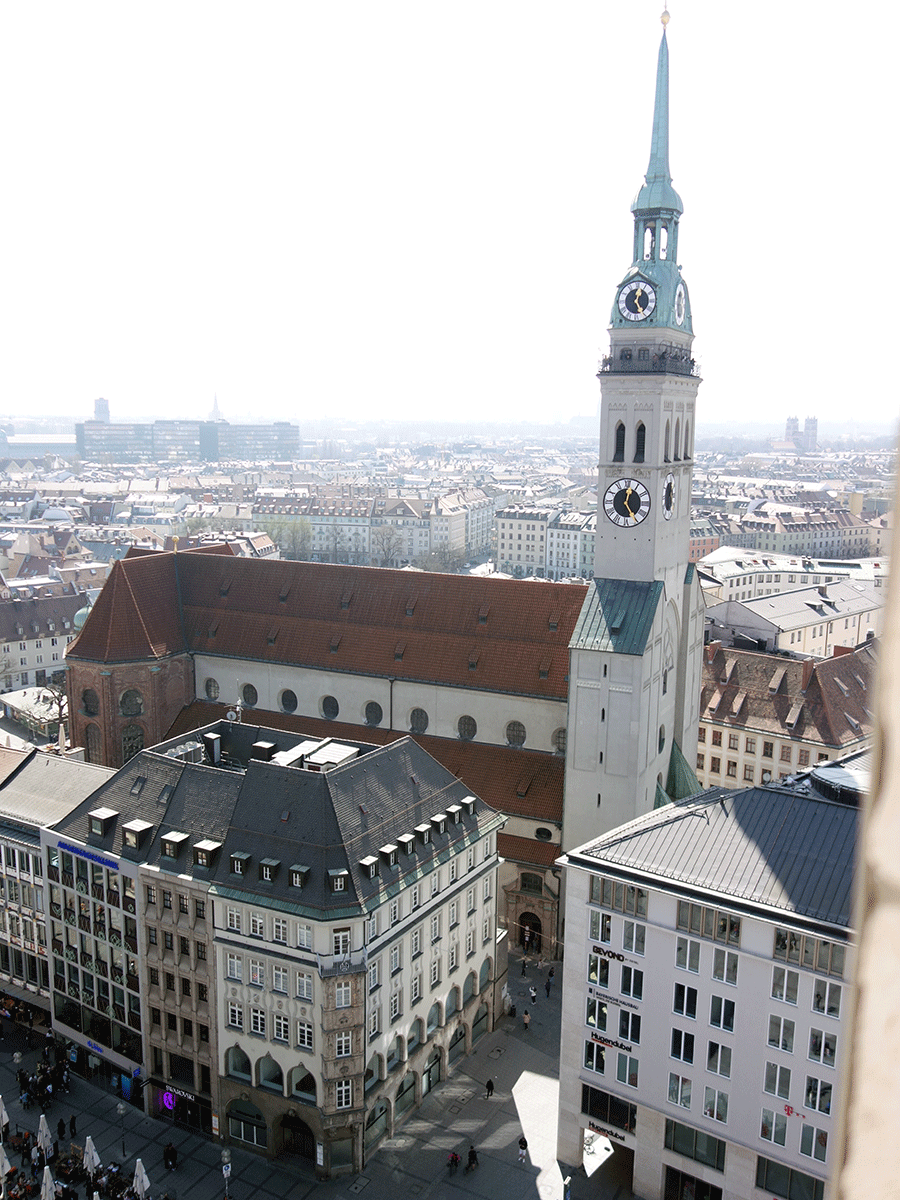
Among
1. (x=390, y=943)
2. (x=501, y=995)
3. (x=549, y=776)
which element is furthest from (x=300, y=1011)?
(x=549, y=776)

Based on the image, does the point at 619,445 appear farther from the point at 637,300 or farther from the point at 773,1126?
the point at 773,1126

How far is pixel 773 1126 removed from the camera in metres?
38.8

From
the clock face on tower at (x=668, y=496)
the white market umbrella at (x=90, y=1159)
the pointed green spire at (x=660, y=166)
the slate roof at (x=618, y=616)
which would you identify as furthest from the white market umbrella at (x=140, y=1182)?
the pointed green spire at (x=660, y=166)

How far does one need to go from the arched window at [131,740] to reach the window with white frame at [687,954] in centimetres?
4152

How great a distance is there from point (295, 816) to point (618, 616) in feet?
71.5

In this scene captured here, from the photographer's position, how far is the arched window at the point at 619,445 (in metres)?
60.1

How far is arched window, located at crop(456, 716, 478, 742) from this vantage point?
6644 cm

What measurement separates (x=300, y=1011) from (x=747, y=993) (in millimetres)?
17907

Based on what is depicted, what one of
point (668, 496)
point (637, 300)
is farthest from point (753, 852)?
point (637, 300)

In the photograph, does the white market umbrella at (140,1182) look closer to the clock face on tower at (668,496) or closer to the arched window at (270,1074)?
the arched window at (270,1074)

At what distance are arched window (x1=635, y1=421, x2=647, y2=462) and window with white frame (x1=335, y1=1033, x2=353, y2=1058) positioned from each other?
33.3 m

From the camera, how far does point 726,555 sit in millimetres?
165125

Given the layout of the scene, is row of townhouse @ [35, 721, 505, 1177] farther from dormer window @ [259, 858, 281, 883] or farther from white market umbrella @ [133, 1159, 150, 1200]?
white market umbrella @ [133, 1159, 150, 1200]

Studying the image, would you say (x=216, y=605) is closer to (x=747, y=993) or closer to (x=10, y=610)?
(x=747, y=993)
